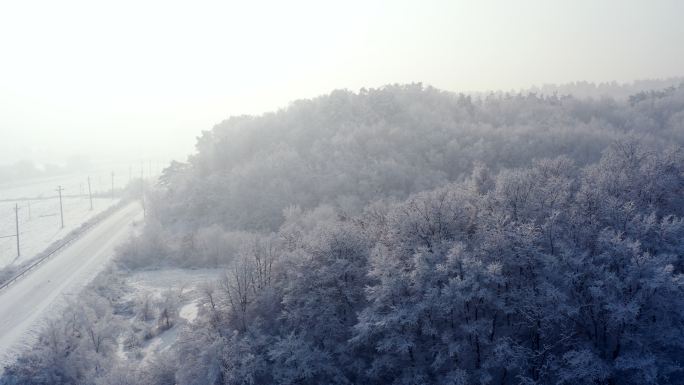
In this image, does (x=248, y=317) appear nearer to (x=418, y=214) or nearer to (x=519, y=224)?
(x=418, y=214)

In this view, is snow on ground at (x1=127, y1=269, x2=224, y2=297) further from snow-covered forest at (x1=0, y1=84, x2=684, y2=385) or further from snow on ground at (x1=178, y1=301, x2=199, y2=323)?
snow on ground at (x1=178, y1=301, x2=199, y2=323)

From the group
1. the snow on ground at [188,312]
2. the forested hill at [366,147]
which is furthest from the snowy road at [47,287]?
the forested hill at [366,147]

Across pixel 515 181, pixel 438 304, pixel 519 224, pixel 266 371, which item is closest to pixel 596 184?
pixel 515 181

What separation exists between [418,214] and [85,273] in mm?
37256

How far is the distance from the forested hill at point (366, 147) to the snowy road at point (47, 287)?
33.8ft

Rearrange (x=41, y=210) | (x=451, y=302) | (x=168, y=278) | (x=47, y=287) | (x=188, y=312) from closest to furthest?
(x=451, y=302) → (x=188, y=312) → (x=47, y=287) → (x=168, y=278) → (x=41, y=210)

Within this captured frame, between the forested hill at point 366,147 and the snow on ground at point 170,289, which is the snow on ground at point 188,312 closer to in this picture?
the snow on ground at point 170,289

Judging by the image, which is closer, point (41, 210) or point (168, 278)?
point (168, 278)

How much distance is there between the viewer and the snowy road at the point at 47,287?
33.2 meters

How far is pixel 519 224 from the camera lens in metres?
23.0

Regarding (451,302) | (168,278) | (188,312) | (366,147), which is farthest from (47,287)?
(366,147)

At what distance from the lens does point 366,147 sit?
2685 inches

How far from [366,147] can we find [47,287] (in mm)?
41956

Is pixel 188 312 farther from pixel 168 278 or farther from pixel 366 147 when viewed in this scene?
pixel 366 147
